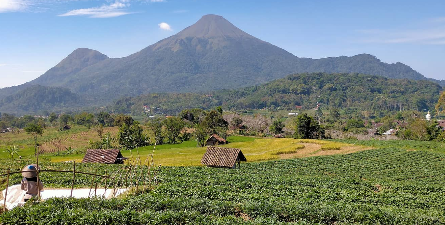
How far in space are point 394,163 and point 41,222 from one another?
46461 millimetres

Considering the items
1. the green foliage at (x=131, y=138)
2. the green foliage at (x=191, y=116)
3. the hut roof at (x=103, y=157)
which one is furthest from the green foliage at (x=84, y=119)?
the hut roof at (x=103, y=157)

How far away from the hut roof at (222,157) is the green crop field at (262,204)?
12.2 feet

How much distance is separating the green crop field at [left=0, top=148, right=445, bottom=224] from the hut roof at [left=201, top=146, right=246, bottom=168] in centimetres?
A: 372

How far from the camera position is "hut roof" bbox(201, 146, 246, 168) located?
41.2 meters

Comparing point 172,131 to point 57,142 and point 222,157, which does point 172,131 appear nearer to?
point 57,142

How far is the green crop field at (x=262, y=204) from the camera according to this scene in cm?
1467

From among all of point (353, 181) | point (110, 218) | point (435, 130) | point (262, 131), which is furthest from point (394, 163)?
point (262, 131)

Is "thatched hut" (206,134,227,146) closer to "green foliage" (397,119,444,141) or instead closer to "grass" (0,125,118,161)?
"grass" (0,125,118,161)

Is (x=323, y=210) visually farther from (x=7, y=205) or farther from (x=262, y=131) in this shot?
(x=262, y=131)

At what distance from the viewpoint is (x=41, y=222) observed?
529 inches

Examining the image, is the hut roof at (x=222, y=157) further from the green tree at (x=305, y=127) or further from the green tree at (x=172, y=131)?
the green tree at (x=305, y=127)

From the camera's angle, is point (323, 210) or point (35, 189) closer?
point (35, 189)

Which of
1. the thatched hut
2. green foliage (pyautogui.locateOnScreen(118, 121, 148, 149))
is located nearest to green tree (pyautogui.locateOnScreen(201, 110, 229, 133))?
the thatched hut

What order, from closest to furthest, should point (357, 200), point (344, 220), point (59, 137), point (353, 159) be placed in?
1. point (344, 220)
2. point (357, 200)
3. point (353, 159)
4. point (59, 137)
